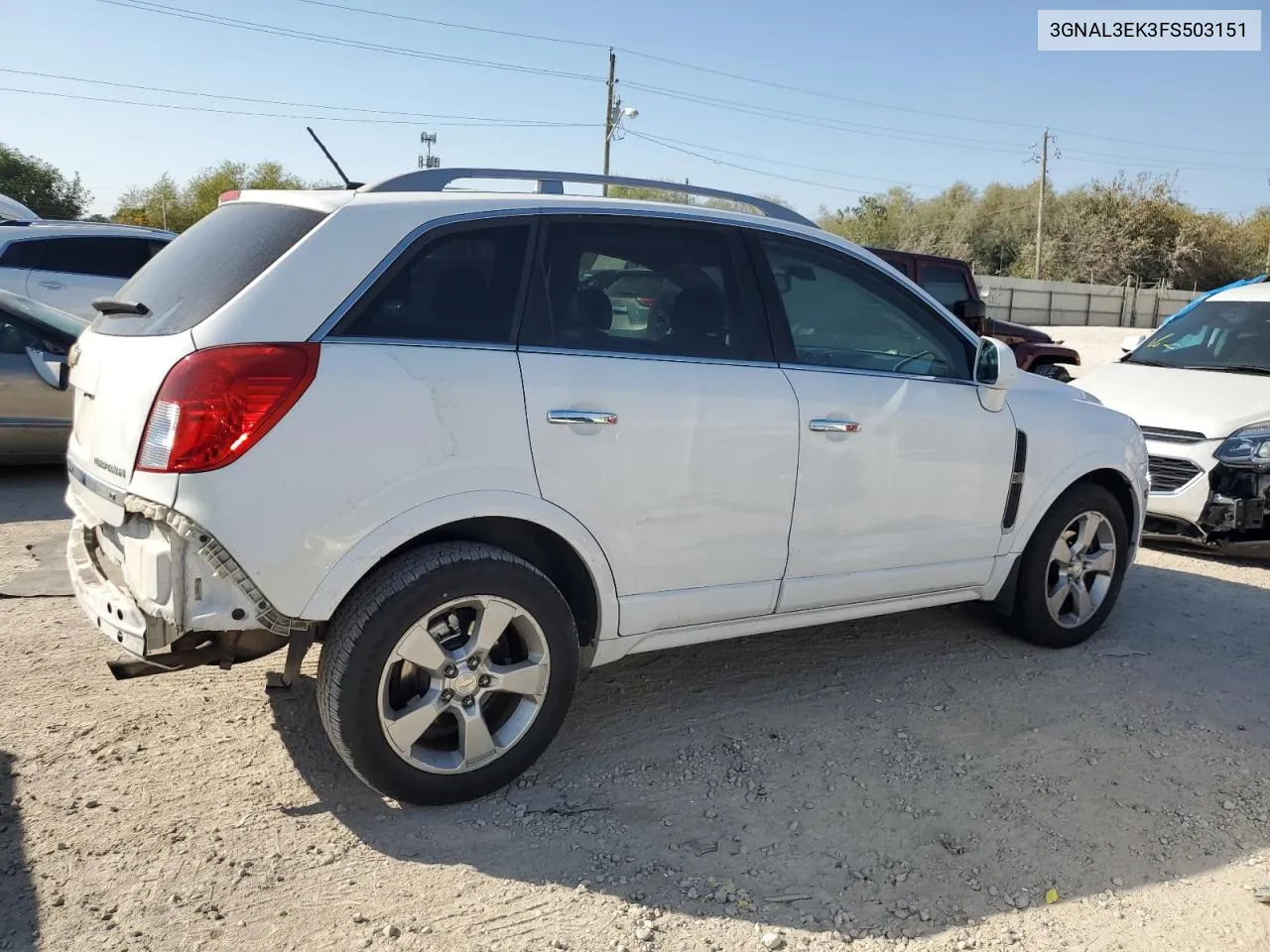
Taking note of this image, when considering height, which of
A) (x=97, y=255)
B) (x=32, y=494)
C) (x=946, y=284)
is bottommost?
(x=32, y=494)

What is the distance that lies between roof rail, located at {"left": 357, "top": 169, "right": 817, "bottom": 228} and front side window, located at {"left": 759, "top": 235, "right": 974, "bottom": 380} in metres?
0.22

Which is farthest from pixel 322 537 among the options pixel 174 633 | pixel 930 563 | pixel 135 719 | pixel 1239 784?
pixel 1239 784

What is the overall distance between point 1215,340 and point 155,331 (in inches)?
287

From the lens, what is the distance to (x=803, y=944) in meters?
2.60

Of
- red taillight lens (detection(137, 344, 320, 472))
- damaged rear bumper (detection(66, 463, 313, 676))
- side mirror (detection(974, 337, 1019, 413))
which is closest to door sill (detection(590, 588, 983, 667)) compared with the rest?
side mirror (detection(974, 337, 1019, 413))

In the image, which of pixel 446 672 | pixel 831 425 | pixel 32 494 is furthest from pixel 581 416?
pixel 32 494

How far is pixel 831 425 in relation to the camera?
3.70 m

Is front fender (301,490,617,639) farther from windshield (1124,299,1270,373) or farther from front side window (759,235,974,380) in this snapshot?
windshield (1124,299,1270,373)

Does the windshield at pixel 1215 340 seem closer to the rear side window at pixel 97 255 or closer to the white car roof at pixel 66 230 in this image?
the white car roof at pixel 66 230

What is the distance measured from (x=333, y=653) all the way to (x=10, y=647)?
7.14 ft

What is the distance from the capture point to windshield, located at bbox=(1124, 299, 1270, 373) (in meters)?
7.11

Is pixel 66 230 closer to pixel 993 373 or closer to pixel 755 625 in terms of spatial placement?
pixel 755 625

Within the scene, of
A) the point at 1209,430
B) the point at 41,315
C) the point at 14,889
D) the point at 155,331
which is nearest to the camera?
the point at 14,889

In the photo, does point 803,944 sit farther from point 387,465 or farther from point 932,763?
point 387,465
